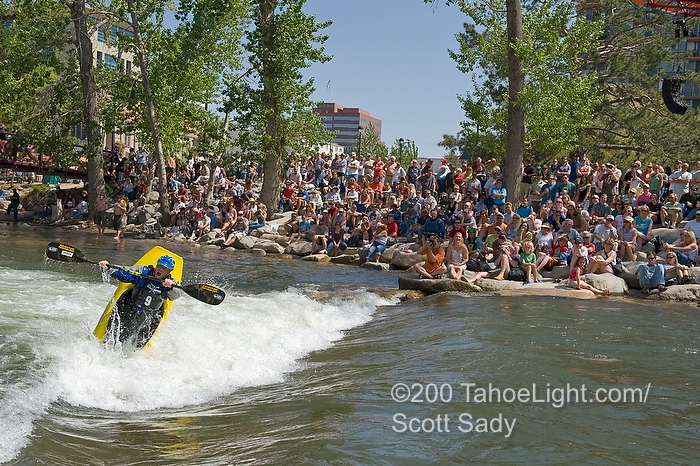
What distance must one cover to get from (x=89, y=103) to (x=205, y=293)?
2374 cm

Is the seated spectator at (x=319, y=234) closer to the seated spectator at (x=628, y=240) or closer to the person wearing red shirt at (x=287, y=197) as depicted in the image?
the person wearing red shirt at (x=287, y=197)

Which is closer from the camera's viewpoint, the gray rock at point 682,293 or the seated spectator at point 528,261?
the gray rock at point 682,293

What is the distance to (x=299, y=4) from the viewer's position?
97.1 feet

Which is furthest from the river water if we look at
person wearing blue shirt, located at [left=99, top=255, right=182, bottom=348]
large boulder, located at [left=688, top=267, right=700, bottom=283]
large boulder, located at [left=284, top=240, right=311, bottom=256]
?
A: large boulder, located at [left=284, top=240, right=311, bottom=256]

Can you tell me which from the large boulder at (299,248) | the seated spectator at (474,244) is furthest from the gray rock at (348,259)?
the seated spectator at (474,244)

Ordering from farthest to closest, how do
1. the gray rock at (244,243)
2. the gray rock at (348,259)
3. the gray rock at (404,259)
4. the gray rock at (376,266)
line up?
the gray rock at (244,243) < the gray rock at (348,259) < the gray rock at (376,266) < the gray rock at (404,259)

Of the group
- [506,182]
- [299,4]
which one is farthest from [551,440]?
[299,4]

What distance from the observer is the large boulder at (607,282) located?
1557 centimetres

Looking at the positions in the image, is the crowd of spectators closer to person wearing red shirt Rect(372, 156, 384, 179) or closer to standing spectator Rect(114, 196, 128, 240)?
person wearing red shirt Rect(372, 156, 384, 179)

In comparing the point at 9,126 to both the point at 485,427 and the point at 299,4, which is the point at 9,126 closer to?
the point at 299,4

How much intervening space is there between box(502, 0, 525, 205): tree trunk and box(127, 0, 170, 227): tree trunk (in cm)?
1396

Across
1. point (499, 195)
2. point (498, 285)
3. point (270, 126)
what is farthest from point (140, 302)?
point (270, 126)

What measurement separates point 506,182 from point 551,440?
626 inches

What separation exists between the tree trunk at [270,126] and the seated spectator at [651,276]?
16.4m
